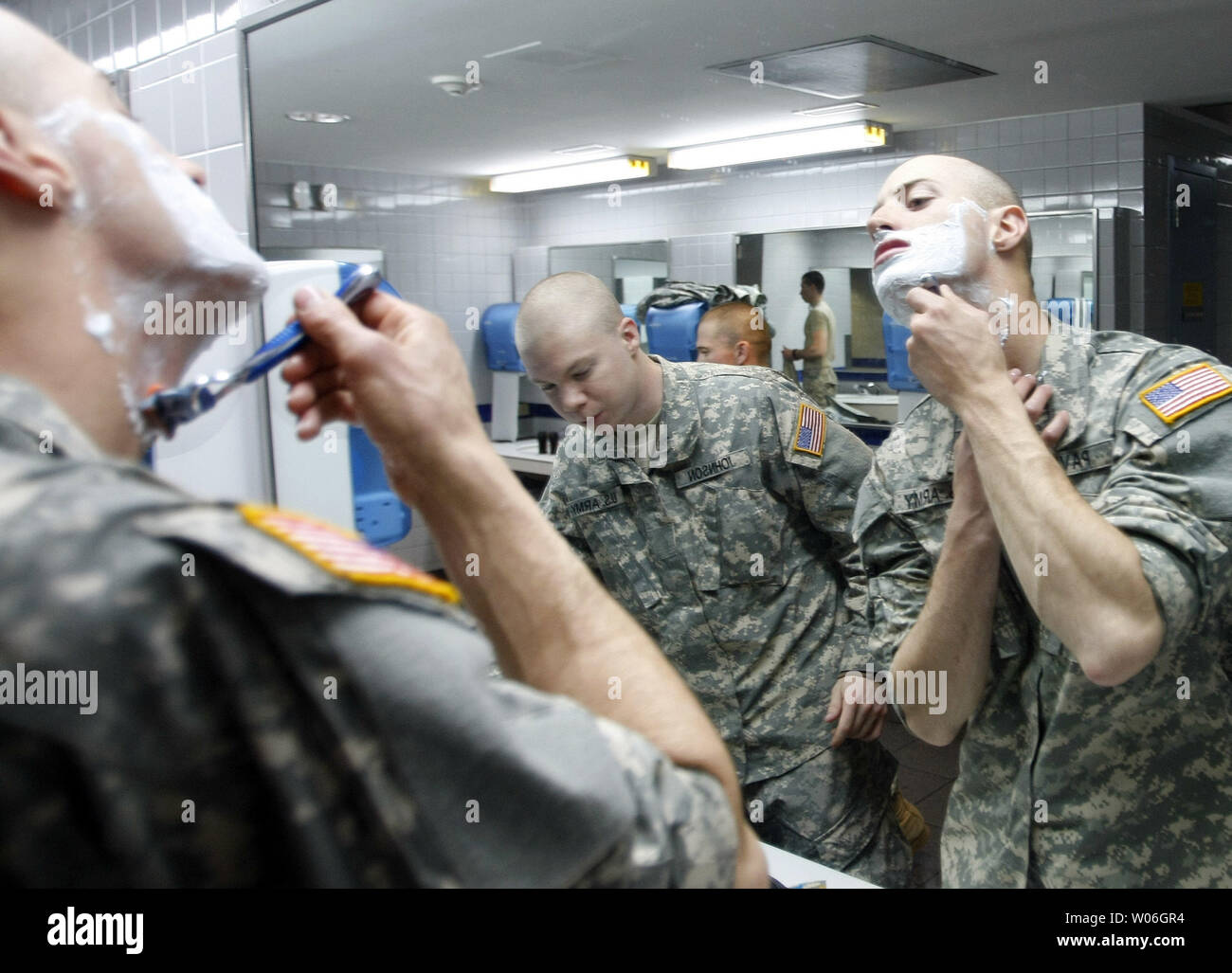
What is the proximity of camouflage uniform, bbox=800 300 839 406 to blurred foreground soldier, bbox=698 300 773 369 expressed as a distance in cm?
9

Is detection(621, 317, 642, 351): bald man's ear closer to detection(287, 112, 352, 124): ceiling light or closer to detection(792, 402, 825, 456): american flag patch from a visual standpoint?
detection(792, 402, 825, 456): american flag patch

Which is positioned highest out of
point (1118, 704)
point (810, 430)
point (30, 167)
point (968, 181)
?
point (968, 181)

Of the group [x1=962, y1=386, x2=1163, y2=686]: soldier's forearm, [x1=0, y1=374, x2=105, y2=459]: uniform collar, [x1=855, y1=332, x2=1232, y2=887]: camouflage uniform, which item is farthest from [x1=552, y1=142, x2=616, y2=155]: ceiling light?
[x1=0, y1=374, x2=105, y2=459]: uniform collar

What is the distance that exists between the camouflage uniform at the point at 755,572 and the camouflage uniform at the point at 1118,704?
1.31 feet

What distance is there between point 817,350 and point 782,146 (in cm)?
34

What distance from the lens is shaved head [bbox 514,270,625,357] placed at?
1680 mm

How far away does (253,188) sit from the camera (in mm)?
1992

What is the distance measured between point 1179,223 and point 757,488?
2.60 ft

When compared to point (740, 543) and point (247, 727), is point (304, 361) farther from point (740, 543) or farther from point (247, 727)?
point (740, 543)

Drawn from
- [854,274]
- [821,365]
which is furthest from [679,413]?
[854,274]

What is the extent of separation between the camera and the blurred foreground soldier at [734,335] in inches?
66.2

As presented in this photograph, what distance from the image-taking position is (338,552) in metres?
0.44

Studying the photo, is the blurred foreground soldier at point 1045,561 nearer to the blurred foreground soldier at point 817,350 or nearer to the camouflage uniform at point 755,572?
the blurred foreground soldier at point 817,350
